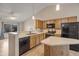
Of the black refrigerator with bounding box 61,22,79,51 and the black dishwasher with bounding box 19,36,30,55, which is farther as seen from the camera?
the black dishwasher with bounding box 19,36,30,55

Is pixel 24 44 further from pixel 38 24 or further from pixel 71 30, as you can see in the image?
pixel 71 30

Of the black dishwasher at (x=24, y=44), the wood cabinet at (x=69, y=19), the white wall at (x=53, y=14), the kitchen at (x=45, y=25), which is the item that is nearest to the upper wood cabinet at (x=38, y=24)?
the kitchen at (x=45, y=25)

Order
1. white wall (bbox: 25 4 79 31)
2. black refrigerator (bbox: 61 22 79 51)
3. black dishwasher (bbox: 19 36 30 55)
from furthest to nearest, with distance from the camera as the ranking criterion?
1. black dishwasher (bbox: 19 36 30 55)
2. black refrigerator (bbox: 61 22 79 51)
3. white wall (bbox: 25 4 79 31)

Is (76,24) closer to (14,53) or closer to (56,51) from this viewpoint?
(56,51)

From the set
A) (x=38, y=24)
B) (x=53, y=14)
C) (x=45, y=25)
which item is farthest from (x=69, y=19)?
(x=38, y=24)

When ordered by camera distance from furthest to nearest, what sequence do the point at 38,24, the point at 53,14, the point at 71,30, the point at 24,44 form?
the point at 24,44 → the point at 71,30 → the point at 53,14 → the point at 38,24

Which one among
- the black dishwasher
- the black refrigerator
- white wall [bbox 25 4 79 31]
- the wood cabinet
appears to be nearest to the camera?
white wall [bbox 25 4 79 31]

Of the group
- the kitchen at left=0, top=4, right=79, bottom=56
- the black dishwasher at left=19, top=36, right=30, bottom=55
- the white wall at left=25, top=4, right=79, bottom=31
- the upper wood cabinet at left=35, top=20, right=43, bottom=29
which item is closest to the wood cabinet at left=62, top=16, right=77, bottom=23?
the kitchen at left=0, top=4, right=79, bottom=56

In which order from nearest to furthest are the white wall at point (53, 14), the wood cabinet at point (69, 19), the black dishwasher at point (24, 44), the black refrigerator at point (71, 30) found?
the white wall at point (53, 14)
the wood cabinet at point (69, 19)
the black refrigerator at point (71, 30)
the black dishwasher at point (24, 44)

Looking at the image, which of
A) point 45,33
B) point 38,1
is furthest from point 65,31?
point 38,1

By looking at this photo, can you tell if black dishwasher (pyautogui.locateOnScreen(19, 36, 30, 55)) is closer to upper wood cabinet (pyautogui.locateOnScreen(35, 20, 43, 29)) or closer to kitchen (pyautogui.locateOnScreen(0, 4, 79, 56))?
kitchen (pyautogui.locateOnScreen(0, 4, 79, 56))

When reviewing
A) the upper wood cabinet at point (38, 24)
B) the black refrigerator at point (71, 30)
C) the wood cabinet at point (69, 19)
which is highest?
the wood cabinet at point (69, 19)

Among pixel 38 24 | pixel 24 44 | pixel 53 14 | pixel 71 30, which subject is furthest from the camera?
pixel 24 44

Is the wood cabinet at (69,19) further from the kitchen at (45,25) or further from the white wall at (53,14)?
the white wall at (53,14)
